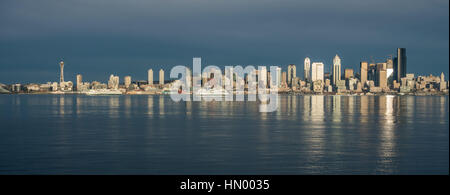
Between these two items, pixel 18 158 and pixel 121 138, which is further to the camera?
pixel 121 138

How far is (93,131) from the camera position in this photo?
157 ft

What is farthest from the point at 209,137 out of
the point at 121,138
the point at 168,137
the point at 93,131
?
the point at 93,131
